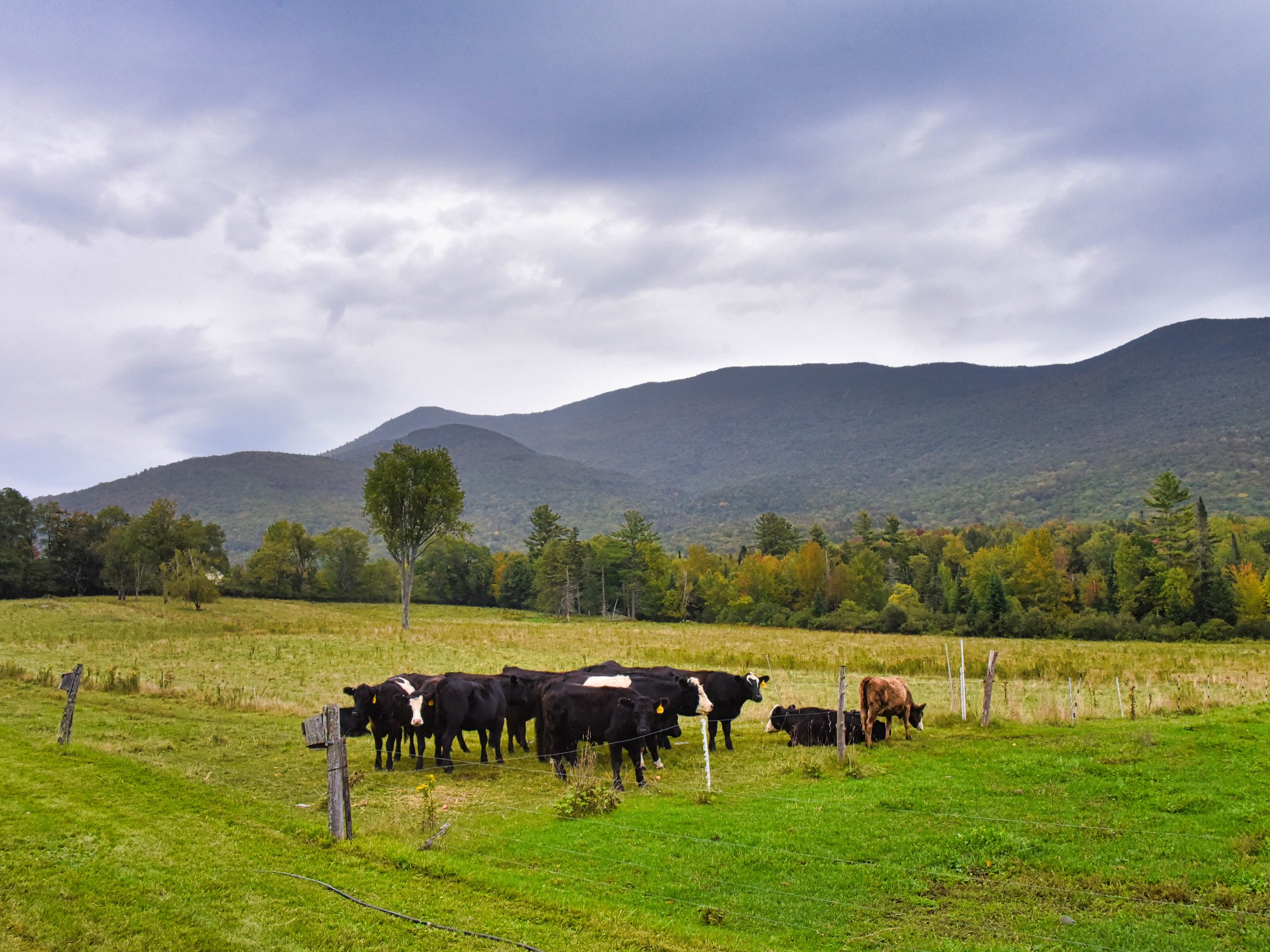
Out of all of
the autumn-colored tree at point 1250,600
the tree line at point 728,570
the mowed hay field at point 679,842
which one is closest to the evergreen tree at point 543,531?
the tree line at point 728,570

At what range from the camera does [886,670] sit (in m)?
32.9

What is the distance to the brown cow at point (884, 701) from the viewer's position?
17.4m

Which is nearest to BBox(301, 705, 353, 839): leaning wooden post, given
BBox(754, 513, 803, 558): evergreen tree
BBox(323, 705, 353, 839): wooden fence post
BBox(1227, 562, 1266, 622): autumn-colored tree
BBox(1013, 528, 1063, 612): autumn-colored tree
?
BBox(323, 705, 353, 839): wooden fence post

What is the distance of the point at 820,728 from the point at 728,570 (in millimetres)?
94290

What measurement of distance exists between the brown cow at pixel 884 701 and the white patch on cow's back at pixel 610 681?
16.4ft

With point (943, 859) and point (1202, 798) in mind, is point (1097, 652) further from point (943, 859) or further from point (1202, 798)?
point (943, 859)

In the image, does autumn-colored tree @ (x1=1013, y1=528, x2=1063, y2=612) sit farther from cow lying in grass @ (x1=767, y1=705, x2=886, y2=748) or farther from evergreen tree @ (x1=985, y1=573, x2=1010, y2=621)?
cow lying in grass @ (x1=767, y1=705, x2=886, y2=748)

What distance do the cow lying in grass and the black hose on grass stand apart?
10980 mm

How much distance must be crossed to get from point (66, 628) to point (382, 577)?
190 ft

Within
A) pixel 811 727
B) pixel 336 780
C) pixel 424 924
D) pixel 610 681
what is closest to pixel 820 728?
pixel 811 727

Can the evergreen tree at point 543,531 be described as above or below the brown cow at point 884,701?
above

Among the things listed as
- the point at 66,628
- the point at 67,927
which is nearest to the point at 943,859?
the point at 67,927

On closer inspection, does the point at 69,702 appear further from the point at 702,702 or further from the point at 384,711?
the point at 702,702

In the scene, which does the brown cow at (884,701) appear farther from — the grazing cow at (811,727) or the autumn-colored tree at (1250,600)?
the autumn-colored tree at (1250,600)
